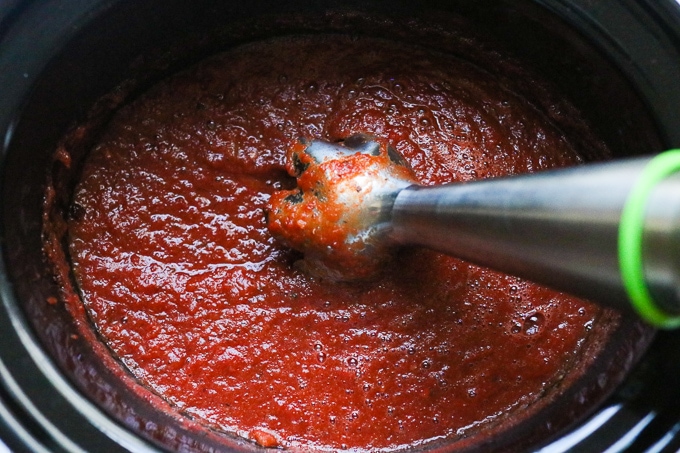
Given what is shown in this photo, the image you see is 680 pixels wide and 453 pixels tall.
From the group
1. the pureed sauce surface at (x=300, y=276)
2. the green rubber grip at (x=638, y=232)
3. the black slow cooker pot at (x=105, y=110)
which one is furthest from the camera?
the pureed sauce surface at (x=300, y=276)

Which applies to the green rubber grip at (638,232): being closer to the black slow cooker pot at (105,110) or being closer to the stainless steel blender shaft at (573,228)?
the stainless steel blender shaft at (573,228)

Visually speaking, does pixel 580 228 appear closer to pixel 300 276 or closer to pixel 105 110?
pixel 300 276

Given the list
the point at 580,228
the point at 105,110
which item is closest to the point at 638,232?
the point at 580,228

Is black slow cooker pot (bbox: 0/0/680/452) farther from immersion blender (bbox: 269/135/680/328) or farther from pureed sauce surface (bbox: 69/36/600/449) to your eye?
immersion blender (bbox: 269/135/680/328)

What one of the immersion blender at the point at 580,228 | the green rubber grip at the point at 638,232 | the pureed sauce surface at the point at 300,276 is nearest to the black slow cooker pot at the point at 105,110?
the pureed sauce surface at the point at 300,276

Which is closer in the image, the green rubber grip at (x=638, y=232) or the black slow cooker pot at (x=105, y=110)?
the green rubber grip at (x=638, y=232)

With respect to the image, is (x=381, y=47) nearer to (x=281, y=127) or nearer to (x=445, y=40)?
(x=445, y=40)

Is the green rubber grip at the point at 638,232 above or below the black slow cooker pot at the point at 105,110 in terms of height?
below
